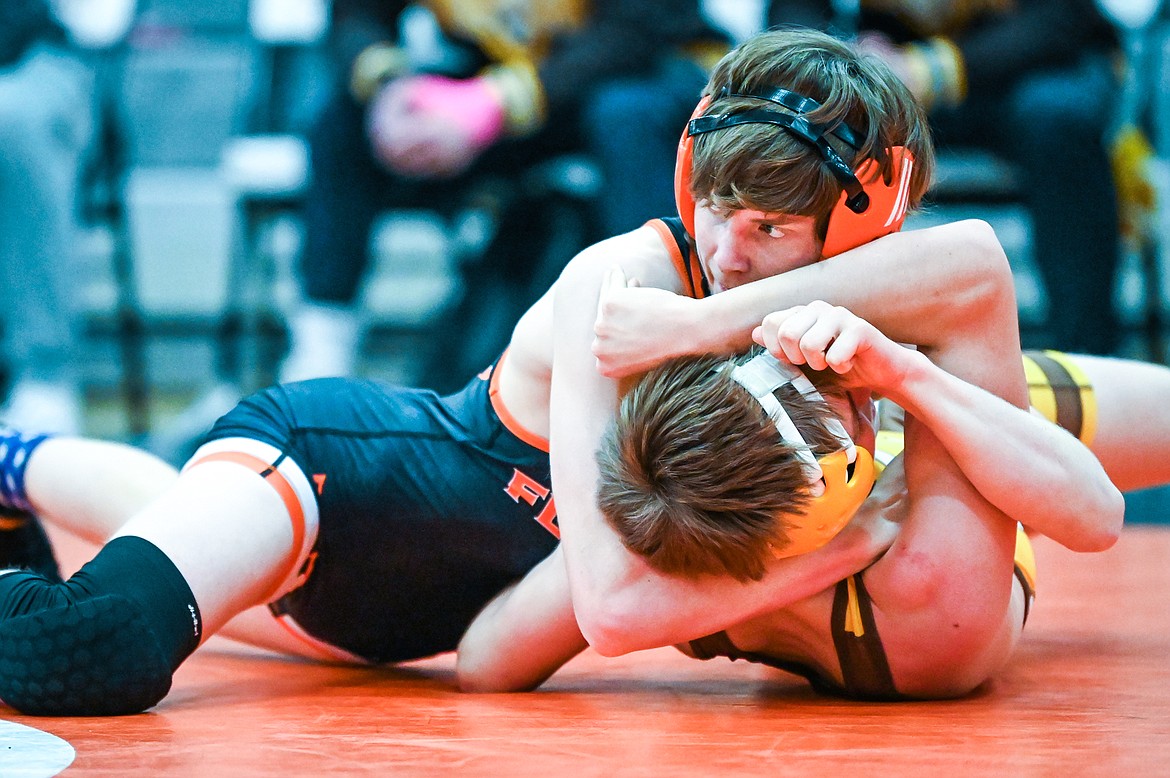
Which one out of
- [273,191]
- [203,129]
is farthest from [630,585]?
[203,129]

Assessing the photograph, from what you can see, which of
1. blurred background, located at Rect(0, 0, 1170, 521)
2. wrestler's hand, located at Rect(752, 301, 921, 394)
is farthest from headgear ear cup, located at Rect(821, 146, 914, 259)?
blurred background, located at Rect(0, 0, 1170, 521)

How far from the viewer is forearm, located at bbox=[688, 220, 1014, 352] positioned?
1672mm

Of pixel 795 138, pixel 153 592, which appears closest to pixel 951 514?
pixel 795 138

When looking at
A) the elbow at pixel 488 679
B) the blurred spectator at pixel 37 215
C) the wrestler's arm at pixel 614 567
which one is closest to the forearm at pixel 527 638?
the elbow at pixel 488 679

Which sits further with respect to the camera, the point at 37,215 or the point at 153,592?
the point at 37,215

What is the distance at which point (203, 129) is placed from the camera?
210 inches

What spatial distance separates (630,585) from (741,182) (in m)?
0.50

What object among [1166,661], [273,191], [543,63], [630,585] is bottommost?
[1166,661]

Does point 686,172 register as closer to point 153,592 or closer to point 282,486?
point 282,486

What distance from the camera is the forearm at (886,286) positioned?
5.49 feet

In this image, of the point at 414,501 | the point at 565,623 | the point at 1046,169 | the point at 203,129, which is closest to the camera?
the point at 565,623

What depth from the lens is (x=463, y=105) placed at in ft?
13.6

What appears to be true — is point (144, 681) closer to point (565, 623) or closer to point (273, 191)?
Result: point (565, 623)

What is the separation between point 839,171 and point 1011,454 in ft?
1.29
